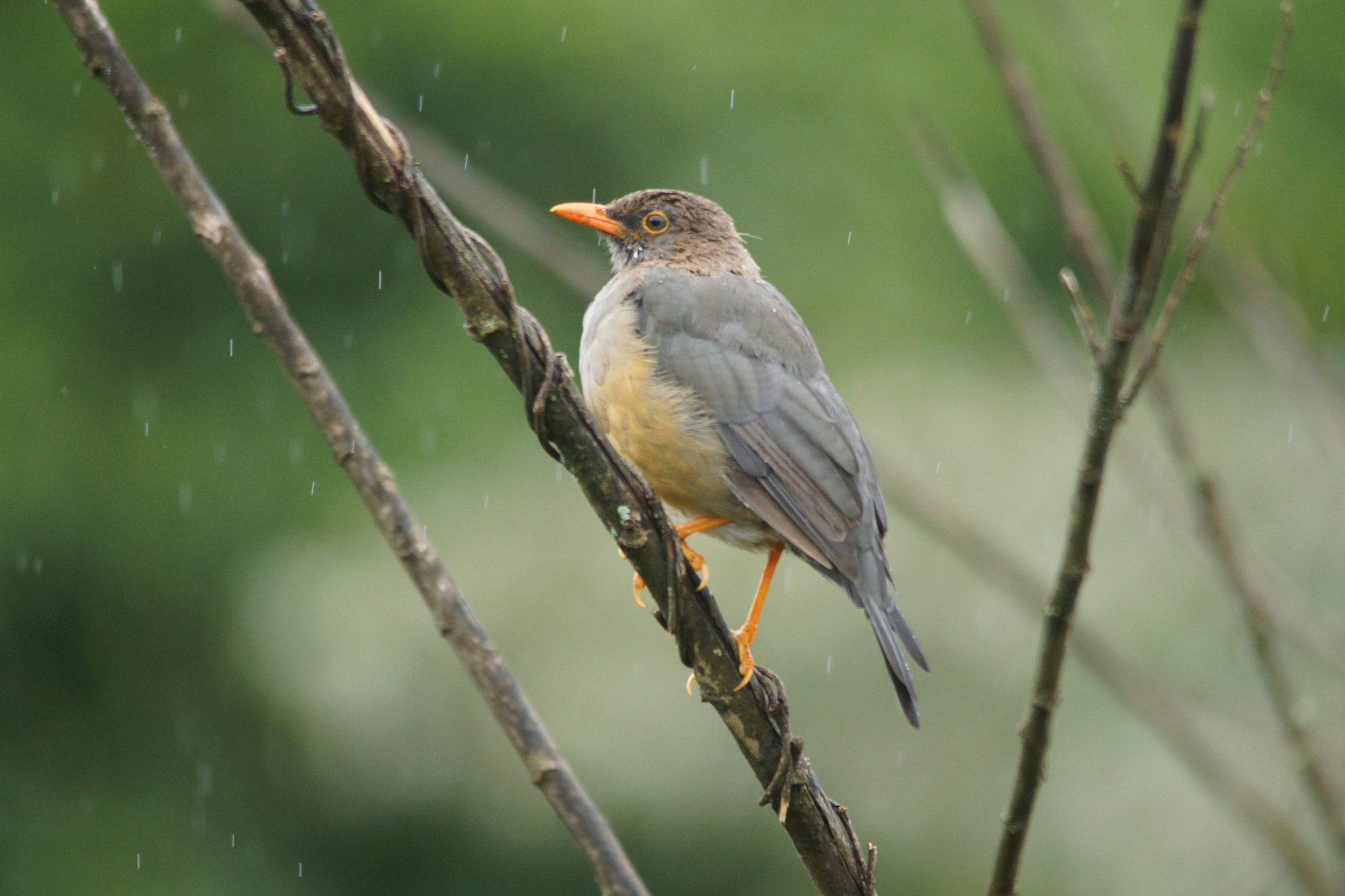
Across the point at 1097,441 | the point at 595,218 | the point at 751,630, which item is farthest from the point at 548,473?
the point at 1097,441

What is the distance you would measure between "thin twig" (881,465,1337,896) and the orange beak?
55.3 inches

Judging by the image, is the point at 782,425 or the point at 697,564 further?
the point at 782,425

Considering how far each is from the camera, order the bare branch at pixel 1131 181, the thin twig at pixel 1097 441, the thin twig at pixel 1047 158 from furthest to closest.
→ the thin twig at pixel 1047 158
the bare branch at pixel 1131 181
the thin twig at pixel 1097 441

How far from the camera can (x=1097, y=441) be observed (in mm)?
2215

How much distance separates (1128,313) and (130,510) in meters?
7.28

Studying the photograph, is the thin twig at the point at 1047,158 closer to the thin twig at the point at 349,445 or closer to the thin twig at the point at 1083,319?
the thin twig at the point at 1083,319

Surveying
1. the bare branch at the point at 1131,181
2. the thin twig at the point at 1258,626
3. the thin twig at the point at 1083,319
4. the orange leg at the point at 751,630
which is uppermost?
the bare branch at the point at 1131,181

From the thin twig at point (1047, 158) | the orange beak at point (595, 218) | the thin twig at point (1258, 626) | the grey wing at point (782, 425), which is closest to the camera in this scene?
the thin twig at point (1258, 626)

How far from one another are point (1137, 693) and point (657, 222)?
2.15 metres

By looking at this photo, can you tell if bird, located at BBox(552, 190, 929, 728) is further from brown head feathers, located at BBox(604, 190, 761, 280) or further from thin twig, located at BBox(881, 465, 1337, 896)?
brown head feathers, located at BBox(604, 190, 761, 280)

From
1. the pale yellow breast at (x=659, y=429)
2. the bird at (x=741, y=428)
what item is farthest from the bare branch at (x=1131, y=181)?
the pale yellow breast at (x=659, y=429)

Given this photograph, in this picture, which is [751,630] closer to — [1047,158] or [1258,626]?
[1258,626]

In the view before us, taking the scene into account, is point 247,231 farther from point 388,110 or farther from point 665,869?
point 665,869

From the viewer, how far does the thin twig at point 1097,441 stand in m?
1.92
